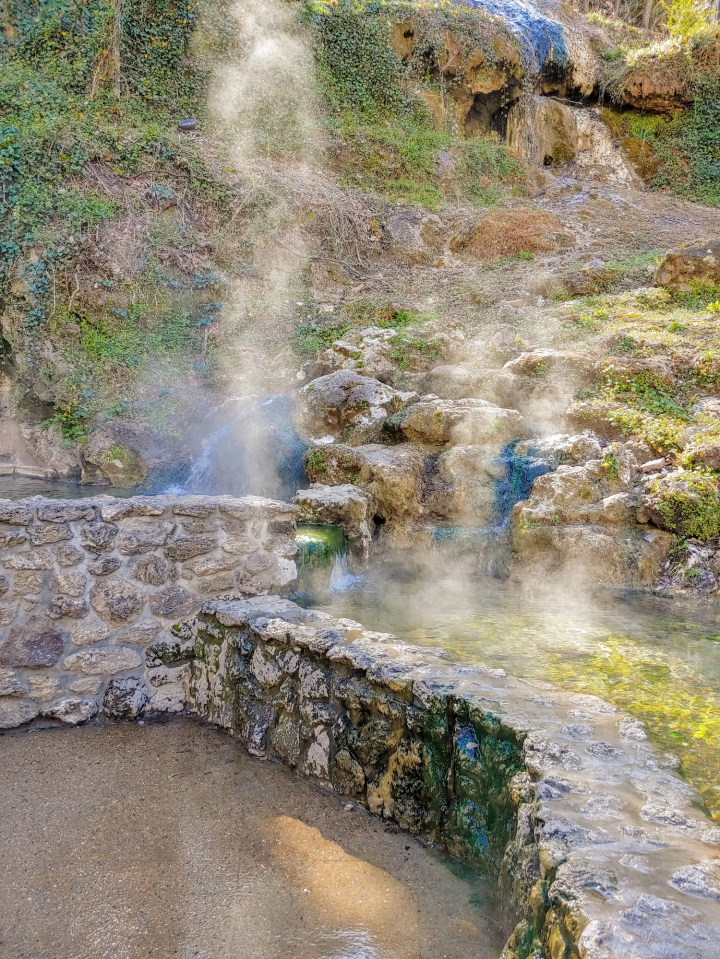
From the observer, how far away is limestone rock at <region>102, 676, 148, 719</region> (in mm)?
3209

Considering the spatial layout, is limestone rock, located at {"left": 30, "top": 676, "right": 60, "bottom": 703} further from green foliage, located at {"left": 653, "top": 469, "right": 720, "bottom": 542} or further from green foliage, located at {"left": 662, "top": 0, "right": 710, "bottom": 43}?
green foliage, located at {"left": 662, "top": 0, "right": 710, "bottom": 43}

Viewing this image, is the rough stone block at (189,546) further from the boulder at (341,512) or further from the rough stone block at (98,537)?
the boulder at (341,512)

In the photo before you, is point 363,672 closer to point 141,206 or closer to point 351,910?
point 351,910

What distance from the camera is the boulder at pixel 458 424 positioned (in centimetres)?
688

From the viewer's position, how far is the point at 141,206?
37.2 ft

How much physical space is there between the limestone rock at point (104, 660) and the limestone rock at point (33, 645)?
82mm

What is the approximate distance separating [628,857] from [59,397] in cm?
996

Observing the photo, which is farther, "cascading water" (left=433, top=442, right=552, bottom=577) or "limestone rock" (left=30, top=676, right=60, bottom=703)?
"cascading water" (left=433, top=442, right=552, bottom=577)

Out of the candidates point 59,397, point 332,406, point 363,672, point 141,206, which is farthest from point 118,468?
point 363,672

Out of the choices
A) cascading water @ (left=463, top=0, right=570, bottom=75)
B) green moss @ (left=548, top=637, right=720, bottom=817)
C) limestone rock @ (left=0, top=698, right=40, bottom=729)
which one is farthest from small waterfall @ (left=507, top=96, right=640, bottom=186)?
limestone rock @ (left=0, top=698, right=40, bottom=729)

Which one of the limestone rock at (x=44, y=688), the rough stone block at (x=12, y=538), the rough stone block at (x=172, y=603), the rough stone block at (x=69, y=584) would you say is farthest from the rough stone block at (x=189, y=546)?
the limestone rock at (x=44, y=688)

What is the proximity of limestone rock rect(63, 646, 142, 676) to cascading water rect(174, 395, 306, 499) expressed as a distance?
4021 millimetres

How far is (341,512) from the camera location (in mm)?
5816

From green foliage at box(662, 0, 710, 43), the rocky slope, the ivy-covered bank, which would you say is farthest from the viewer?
green foliage at box(662, 0, 710, 43)
